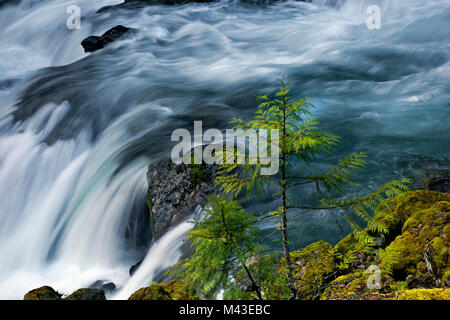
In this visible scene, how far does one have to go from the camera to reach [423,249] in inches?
135

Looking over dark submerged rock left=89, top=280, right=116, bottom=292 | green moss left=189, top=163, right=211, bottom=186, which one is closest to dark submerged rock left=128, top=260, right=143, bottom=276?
dark submerged rock left=89, top=280, right=116, bottom=292

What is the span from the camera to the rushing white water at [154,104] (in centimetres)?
758

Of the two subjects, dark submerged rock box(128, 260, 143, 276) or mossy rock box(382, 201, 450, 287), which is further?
dark submerged rock box(128, 260, 143, 276)

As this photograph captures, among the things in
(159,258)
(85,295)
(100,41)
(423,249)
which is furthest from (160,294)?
(100,41)

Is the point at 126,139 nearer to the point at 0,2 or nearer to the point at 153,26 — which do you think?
the point at 153,26

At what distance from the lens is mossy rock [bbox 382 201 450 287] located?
3069 mm

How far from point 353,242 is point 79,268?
19.1 ft

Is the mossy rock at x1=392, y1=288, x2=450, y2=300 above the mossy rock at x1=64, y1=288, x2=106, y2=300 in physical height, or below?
above


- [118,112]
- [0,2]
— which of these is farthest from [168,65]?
[0,2]

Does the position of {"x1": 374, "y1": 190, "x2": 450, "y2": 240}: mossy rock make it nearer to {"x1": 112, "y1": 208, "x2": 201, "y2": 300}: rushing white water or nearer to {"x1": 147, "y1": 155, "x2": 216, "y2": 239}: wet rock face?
{"x1": 147, "y1": 155, "x2": 216, "y2": 239}: wet rock face

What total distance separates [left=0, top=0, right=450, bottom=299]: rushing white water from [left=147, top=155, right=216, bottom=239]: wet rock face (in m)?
0.33

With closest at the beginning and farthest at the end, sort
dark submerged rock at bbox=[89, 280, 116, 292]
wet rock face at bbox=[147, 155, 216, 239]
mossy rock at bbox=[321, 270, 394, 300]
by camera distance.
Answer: mossy rock at bbox=[321, 270, 394, 300] < dark submerged rock at bbox=[89, 280, 116, 292] < wet rock face at bbox=[147, 155, 216, 239]

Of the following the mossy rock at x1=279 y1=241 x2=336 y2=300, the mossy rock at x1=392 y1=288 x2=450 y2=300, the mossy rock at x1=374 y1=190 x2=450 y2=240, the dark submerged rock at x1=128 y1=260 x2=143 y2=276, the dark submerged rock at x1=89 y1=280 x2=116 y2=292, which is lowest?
the dark submerged rock at x1=89 y1=280 x2=116 y2=292

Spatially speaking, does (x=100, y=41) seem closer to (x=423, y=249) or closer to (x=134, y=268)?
(x=134, y=268)
